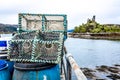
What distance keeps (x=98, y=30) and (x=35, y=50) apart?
10152cm

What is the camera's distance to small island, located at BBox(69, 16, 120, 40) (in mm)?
102438

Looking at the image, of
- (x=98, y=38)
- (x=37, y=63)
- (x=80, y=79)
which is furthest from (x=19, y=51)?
(x=98, y=38)

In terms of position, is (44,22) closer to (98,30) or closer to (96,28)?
(98,30)

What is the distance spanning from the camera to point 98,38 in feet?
370

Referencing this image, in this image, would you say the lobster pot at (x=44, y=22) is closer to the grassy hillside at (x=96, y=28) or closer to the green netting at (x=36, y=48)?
the green netting at (x=36, y=48)

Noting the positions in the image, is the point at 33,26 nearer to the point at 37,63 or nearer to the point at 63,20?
the point at 63,20

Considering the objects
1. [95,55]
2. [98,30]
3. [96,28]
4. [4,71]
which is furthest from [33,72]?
[96,28]

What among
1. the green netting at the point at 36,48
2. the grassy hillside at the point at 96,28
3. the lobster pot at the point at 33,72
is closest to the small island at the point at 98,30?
the grassy hillside at the point at 96,28

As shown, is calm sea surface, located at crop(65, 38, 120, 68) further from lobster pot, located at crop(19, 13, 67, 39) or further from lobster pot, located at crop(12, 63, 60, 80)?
lobster pot, located at crop(12, 63, 60, 80)

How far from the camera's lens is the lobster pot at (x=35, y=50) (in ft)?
18.3

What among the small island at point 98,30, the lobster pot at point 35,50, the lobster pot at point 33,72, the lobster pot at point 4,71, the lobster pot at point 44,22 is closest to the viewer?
the lobster pot at point 33,72

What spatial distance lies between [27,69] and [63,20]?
8.82 ft

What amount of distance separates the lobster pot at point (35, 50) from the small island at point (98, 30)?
94.8 m

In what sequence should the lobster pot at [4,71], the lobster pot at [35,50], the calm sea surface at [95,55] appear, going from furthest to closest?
the calm sea surface at [95,55]
the lobster pot at [4,71]
the lobster pot at [35,50]
